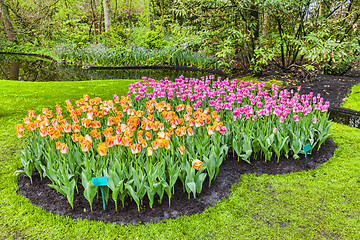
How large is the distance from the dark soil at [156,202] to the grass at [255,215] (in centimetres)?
8

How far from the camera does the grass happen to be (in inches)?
92.9

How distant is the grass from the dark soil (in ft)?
0.25

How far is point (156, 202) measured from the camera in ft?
9.05

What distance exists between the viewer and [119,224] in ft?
8.11

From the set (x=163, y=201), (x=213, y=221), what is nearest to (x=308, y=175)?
(x=213, y=221)

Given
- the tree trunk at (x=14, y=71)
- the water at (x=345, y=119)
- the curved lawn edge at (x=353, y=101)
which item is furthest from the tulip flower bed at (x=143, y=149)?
the tree trunk at (x=14, y=71)

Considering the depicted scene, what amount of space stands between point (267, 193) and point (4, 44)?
23706 millimetres

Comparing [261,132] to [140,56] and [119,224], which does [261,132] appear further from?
[140,56]

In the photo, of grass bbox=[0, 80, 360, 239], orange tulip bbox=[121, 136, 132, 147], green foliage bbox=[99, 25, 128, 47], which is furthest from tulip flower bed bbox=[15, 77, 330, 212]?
green foliage bbox=[99, 25, 128, 47]

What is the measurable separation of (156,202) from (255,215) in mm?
981

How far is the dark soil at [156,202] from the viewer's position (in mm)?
2564

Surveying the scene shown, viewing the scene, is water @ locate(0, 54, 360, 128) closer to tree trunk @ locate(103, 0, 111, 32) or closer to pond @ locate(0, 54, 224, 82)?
pond @ locate(0, 54, 224, 82)

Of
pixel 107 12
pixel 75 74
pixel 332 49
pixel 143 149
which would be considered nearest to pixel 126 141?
pixel 143 149

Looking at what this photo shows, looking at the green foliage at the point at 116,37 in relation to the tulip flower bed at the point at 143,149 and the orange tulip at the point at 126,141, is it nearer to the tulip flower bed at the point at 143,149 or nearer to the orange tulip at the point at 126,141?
the tulip flower bed at the point at 143,149
